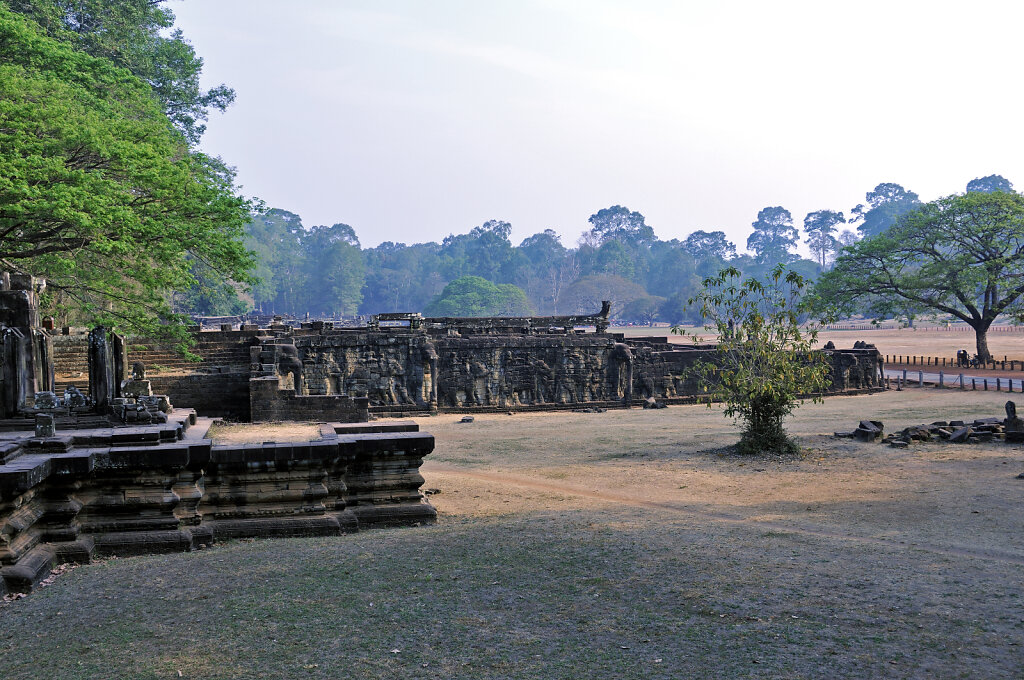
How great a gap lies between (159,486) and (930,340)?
59201 mm

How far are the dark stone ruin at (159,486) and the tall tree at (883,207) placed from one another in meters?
106

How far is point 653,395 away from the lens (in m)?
25.0

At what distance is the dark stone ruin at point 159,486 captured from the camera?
6273 millimetres

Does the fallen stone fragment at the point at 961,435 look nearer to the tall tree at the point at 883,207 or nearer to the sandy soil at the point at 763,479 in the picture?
the sandy soil at the point at 763,479

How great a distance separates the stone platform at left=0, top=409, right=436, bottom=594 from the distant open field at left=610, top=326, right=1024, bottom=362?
4079cm

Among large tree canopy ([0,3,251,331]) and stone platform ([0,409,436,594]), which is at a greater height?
large tree canopy ([0,3,251,331])

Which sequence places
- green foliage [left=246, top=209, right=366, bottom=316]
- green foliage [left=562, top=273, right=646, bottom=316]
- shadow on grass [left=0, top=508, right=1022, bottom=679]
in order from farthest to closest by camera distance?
1. green foliage [left=246, top=209, right=366, bottom=316]
2. green foliage [left=562, top=273, right=646, bottom=316]
3. shadow on grass [left=0, top=508, right=1022, bottom=679]

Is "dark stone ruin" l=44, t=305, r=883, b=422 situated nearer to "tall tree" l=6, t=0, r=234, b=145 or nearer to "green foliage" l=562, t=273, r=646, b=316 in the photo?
"tall tree" l=6, t=0, r=234, b=145

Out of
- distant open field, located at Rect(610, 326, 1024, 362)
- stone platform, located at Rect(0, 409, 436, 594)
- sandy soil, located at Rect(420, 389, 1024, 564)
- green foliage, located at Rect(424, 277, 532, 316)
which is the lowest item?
sandy soil, located at Rect(420, 389, 1024, 564)

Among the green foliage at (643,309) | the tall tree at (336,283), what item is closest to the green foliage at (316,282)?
the tall tree at (336,283)

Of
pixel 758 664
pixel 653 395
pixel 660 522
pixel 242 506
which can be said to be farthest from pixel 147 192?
pixel 653 395

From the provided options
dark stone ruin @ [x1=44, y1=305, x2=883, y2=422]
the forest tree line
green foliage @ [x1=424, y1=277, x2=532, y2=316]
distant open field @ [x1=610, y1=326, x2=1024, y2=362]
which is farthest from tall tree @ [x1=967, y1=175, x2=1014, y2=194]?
dark stone ruin @ [x1=44, y1=305, x2=883, y2=422]

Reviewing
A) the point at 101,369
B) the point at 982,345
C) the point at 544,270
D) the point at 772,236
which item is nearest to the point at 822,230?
the point at 772,236

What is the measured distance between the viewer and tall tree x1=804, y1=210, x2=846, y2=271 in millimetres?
113438
